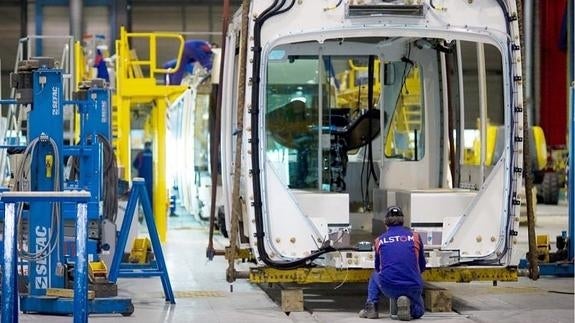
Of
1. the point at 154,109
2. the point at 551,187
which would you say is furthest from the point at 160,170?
the point at 551,187

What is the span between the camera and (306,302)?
33.7 ft

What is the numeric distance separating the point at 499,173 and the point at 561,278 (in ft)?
10.7

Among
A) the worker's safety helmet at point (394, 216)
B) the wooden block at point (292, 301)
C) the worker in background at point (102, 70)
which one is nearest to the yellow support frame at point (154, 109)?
the worker in background at point (102, 70)

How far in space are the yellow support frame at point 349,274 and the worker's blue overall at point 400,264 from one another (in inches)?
18.1

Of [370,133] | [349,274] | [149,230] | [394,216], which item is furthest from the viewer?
[370,133]

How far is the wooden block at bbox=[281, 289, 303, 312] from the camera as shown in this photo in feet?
31.1

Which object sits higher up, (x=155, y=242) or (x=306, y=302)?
(x=155, y=242)

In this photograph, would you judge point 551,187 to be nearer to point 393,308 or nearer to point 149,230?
point 149,230

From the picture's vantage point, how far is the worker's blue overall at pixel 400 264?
8.78m

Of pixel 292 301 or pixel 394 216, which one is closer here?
pixel 394 216

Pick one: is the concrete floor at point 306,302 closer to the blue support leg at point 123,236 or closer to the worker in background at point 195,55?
the blue support leg at point 123,236

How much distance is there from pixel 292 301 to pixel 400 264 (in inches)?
46.8

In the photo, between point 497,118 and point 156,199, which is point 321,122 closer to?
point 156,199

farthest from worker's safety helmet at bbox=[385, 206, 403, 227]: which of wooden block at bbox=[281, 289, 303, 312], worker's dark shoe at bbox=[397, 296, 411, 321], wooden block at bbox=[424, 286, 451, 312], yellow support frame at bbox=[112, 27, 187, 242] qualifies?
yellow support frame at bbox=[112, 27, 187, 242]
